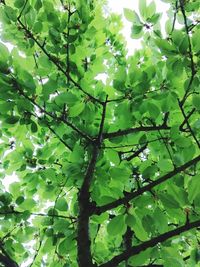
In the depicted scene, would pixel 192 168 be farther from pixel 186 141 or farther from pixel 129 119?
pixel 129 119

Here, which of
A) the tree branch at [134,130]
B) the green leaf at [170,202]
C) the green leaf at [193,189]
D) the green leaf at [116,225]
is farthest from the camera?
the tree branch at [134,130]

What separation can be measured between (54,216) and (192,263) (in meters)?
1.00

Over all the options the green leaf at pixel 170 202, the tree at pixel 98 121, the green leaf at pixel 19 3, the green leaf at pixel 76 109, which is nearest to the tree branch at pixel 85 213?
the tree at pixel 98 121

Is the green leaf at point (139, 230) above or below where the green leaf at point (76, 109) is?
below

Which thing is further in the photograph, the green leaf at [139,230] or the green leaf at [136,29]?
the green leaf at [136,29]

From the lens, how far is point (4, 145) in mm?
3016

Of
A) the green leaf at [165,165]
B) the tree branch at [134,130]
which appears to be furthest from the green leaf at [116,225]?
the tree branch at [134,130]

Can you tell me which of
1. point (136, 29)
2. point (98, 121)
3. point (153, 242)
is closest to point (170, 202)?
point (153, 242)

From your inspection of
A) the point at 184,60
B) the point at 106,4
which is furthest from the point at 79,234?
the point at 106,4

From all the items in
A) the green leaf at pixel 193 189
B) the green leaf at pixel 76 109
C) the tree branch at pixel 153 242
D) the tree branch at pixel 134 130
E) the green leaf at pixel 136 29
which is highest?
the green leaf at pixel 136 29

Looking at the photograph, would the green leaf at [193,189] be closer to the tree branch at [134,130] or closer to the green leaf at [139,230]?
the green leaf at [139,230]

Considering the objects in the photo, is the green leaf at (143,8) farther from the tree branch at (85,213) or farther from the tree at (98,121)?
the tree branch at (85,213)

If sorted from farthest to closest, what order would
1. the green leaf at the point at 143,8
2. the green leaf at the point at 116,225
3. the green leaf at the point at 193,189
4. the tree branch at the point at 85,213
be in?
the green leaf at the point at 143,8
the tree branch at the point at 85,213
the green leaf at the point at 116,225
the green leaf at the point at 193,189

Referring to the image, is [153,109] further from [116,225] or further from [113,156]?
[116,225]
